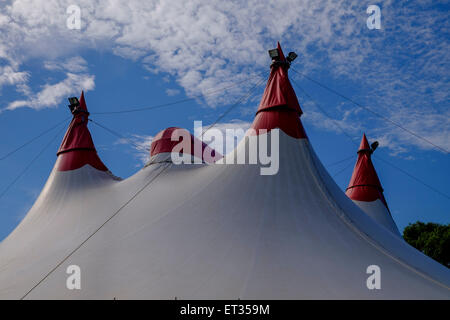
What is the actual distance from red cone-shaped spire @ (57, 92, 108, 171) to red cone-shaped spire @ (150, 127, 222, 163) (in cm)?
182

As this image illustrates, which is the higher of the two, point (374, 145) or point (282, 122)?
point (374, 145)

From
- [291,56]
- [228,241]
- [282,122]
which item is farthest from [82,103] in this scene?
[228,241]

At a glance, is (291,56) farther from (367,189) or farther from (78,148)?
(78,148)

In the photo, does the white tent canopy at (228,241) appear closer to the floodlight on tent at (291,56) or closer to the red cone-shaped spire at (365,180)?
the floodlight on tent at (291,56)

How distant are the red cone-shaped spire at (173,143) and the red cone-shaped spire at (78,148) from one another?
5.96 feet

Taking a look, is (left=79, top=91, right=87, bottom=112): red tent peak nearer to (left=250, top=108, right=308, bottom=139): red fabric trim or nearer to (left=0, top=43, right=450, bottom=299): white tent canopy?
(left=0, top=43, right=450, bottom=299): white tent canopy

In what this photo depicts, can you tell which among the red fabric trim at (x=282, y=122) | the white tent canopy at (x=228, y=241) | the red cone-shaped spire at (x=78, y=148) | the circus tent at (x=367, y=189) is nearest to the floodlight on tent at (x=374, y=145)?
the circus tent at (x=367, y=189)

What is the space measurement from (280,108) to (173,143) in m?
2.69

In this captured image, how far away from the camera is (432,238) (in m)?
14.8

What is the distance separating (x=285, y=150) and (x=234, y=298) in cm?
301

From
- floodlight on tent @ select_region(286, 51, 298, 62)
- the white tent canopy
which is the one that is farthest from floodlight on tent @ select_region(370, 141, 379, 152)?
the white tent canopy

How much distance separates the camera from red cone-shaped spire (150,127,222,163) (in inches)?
332

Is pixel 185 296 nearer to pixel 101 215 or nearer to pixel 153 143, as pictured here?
pixel 101 215

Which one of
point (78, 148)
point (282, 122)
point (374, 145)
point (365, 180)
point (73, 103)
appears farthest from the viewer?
point (365, 180)
